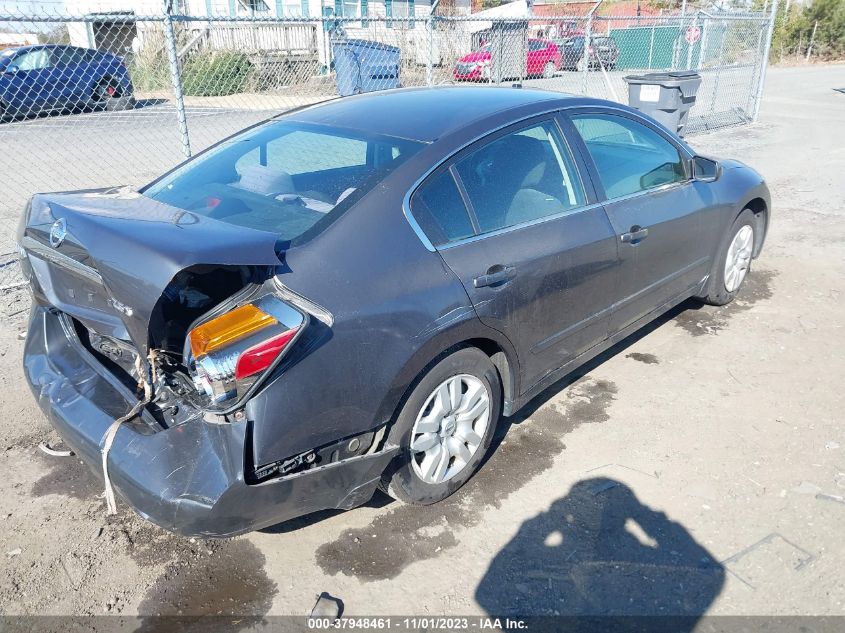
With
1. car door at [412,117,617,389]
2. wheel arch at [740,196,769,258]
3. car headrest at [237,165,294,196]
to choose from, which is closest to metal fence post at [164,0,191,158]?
car headrest at [237,165,294,196]

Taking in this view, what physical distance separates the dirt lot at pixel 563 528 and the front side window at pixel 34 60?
43.9 feet

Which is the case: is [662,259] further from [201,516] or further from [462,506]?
[201,516]

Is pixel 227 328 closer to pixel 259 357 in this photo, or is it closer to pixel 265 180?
pixel 259 357

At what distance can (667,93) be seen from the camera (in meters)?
10.0

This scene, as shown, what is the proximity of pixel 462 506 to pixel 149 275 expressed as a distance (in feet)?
5.57

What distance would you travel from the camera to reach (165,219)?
8.15ft

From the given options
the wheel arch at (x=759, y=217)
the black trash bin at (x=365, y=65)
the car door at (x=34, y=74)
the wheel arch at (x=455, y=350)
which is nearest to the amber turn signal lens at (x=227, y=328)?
the wheel arch at (x=455, y=350)

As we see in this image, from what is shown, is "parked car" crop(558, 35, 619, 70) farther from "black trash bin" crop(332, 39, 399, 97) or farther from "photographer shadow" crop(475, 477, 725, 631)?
"photographer shadow" crop(475, 477, 725, 631)

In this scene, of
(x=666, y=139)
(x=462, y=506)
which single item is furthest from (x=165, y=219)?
(x=666, y=139)

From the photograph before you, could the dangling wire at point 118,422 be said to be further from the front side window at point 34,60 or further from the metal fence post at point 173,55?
the front side window at point 34,60

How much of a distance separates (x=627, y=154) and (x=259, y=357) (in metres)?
2.75

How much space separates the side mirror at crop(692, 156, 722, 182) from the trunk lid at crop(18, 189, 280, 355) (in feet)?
10.1

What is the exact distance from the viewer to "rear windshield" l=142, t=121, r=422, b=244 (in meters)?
2.82

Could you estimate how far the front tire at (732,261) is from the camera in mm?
4816
